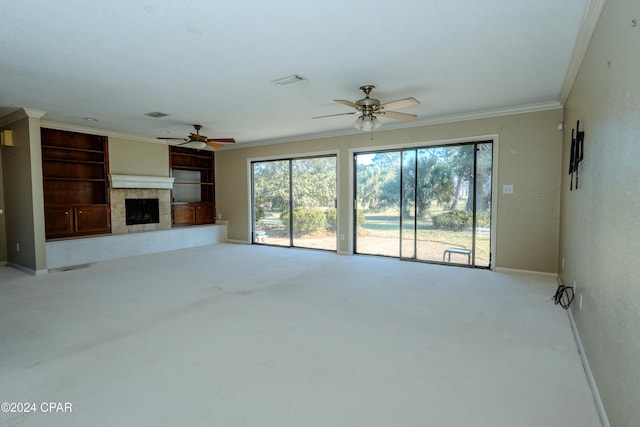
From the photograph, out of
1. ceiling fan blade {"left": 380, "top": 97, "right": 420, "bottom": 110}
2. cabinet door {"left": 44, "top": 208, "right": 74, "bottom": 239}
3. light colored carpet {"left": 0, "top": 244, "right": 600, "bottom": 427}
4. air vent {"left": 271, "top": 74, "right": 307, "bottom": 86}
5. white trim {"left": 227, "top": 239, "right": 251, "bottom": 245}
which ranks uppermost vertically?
air vent {"left": 271, "top": 74, "right": 307, "bottom": 86}

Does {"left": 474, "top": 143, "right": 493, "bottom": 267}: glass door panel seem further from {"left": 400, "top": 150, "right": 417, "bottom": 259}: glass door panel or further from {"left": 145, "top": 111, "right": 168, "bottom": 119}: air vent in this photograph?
{"left": 145, "top": 111, "right": 168, "bottom": 119}: air vent

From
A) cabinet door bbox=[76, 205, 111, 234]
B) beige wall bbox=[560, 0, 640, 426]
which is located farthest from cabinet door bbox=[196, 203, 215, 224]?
beige wall bbox=[560, 0, 640, 426]

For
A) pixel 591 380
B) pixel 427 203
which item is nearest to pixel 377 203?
pixel 427 203

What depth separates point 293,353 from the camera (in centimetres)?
249

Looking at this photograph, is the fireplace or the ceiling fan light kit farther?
the fireplace

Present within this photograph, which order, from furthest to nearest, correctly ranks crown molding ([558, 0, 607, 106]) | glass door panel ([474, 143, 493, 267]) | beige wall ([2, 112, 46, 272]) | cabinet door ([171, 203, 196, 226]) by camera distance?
1. cabinet door ([171, 203, 196, 226])
2. glass door panel ([474, 143, 493, 267])
3. beige wall ([2, 112, 46, 272])
4. crown molding ([558, 0, 607, 106])

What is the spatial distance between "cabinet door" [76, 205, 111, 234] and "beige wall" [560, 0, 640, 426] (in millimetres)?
7712

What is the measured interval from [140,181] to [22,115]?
222 centimetres

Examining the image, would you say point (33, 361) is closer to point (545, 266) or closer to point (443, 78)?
point (443, 78)

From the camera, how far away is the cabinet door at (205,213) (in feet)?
27.8

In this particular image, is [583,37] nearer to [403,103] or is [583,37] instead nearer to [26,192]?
[403,103]

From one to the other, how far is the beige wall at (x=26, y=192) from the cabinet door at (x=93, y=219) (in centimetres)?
92

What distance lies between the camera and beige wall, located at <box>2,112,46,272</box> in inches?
198

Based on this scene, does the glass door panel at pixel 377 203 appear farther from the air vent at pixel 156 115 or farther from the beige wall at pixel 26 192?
the beige wall at pixel 26 192
